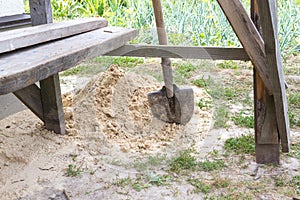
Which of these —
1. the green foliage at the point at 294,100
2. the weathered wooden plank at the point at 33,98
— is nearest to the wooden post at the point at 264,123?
the green foliage at the point at 294,100

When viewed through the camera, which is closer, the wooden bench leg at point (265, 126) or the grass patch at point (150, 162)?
the wooden bench leg at point (265, 126)

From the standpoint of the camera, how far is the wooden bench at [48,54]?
70.7 inches

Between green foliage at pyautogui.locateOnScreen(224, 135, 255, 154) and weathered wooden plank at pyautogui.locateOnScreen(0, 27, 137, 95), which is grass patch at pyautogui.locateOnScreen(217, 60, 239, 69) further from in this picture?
weathered wooden plank at pyautogui.locateOnScreen(0, 27, 137, 95)

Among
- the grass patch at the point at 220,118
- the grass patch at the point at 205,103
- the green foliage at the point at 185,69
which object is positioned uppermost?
the green foliage at the point at 185,69

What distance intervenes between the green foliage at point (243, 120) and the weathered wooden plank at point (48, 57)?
4.81ft

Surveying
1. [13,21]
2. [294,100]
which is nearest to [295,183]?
[294,100]

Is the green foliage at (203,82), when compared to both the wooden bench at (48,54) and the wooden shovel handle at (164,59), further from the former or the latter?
the wooden bench at (48,54)

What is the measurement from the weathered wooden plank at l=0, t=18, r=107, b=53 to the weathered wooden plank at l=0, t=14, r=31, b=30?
3.02 ft

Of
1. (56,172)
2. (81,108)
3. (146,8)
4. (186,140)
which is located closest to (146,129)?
(186,140)

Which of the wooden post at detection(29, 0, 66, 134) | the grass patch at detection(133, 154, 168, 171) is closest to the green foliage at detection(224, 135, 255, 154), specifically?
the grass patch at detection(133, 154, 168, 171)

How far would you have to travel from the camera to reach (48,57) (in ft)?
6.58

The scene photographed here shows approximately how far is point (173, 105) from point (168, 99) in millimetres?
68

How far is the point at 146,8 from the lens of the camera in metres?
6.90

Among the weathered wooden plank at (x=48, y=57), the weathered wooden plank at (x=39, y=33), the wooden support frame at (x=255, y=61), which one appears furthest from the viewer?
the wooden support frame at (x=255, y=61)
